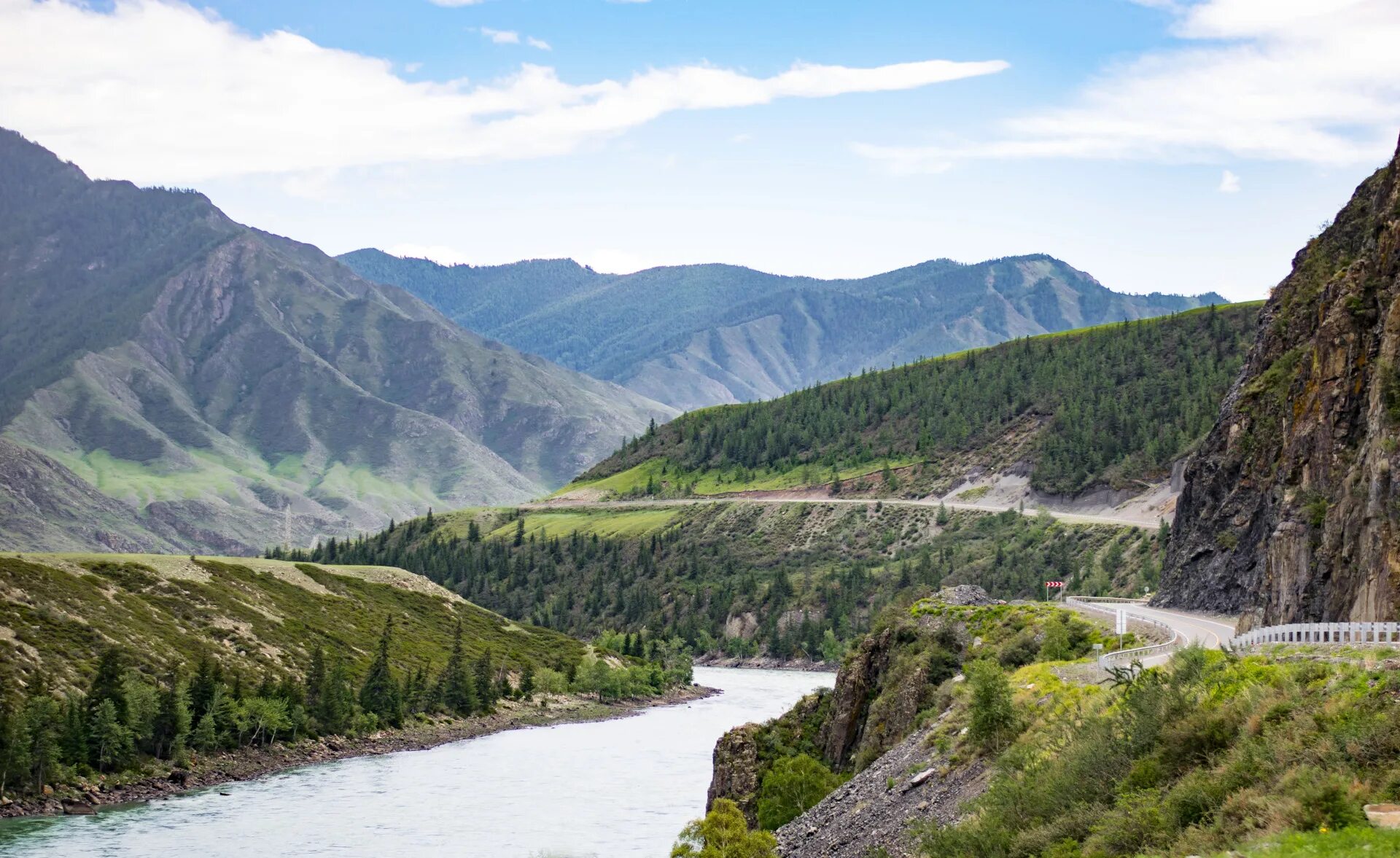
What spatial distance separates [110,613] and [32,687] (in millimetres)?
24382

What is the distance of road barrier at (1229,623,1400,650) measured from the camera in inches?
1224

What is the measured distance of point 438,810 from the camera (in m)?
83.9

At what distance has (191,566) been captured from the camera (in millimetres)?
149625

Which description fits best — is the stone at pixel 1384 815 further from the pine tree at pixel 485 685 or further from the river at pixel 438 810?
the pine tree at pixel 485 685

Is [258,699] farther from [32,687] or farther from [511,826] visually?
[511,826]

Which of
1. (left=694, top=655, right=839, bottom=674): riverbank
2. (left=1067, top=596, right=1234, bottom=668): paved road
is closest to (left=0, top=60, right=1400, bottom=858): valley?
(left=1067, top=596, right=1234, bottom=668): paved road

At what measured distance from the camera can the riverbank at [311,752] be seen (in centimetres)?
8438

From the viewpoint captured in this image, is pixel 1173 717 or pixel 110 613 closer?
pixel 1173 717

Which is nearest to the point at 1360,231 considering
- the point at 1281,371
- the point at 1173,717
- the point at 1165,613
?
the point at 1281,371

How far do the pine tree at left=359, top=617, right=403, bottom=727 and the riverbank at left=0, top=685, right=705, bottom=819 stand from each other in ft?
5.19

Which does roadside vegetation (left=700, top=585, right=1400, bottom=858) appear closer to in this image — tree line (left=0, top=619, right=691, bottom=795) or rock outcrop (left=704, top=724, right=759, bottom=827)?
rock outcrop (left=704, top=724, right=759, bottom=827)

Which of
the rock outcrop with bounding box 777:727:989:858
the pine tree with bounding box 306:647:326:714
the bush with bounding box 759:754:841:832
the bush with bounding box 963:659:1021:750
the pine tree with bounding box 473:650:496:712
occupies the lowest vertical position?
the pine tree with bounding box 473:650:496:712

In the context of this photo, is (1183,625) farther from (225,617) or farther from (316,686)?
(225,617)

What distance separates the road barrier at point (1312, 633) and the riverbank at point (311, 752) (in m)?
69.1
